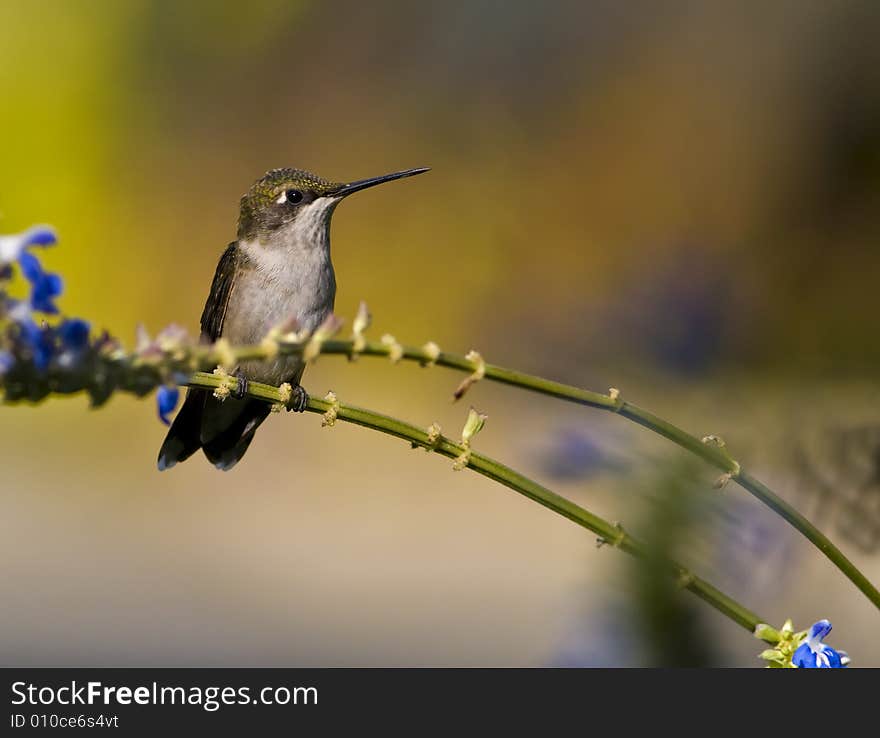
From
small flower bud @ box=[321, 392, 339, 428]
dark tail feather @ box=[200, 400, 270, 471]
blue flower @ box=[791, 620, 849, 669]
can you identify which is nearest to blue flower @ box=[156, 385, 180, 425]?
small flower bud @ box=[321, 392, 339, 428]

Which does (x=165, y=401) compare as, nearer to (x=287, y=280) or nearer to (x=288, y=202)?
(x=287, y=280)

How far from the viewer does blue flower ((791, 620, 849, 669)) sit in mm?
1117

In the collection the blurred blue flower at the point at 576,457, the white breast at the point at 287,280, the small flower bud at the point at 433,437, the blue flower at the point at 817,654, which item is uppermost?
the white breast at the point at 287,280

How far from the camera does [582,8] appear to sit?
8.96 meters

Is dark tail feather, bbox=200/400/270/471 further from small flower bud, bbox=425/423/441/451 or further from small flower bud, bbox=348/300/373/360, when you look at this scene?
small flower bud, bbox=348/300/373/360

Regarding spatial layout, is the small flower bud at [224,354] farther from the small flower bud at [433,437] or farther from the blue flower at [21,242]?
the small flower bud at [433,437]

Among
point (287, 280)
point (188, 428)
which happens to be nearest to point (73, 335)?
point (287, 280)

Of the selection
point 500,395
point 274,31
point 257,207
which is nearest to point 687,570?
point 257,207

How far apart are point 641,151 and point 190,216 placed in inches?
130

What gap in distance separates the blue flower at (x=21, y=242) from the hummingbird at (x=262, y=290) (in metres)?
1.77

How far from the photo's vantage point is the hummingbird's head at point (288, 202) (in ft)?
9.74

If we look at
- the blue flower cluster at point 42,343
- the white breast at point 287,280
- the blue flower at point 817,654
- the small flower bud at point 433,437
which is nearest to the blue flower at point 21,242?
the blue flower cluster at point 42,343

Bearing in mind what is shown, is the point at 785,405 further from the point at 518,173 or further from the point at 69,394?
the point at 518,173

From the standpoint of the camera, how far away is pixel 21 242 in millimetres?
900
